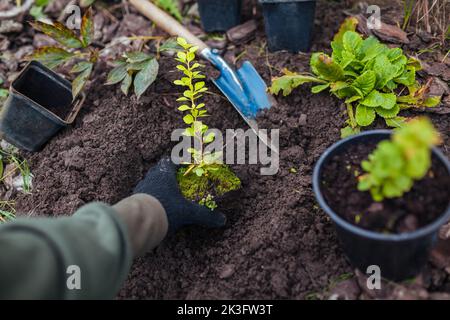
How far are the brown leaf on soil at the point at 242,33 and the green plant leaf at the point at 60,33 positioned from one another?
2.85 ft

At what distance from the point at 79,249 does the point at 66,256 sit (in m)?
0.05

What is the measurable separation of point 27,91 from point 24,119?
214mm

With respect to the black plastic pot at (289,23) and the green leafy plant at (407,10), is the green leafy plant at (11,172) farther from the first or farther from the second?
the green leafy plant at (407,10)

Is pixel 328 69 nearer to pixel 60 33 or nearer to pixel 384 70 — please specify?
pixel 384 70

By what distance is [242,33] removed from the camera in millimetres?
2904

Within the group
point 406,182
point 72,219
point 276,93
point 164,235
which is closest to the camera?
point 406,182

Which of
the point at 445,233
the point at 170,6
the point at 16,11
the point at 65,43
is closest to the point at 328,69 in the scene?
the point at 445,233

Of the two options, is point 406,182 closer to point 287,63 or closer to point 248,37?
point 287,63

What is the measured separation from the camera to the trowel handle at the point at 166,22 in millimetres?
2701
